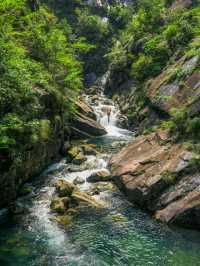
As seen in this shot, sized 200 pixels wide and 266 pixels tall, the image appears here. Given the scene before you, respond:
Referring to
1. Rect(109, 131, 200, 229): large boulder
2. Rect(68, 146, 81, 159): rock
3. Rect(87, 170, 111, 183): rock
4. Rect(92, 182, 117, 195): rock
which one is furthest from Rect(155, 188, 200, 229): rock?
Rect(68, 146, 81, 159): rock

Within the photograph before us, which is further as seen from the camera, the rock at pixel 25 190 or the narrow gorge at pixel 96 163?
the rock at pixel 25 190

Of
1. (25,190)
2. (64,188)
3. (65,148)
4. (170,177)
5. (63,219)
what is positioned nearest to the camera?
(63,219)

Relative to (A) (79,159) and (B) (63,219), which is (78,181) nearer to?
(A) (79,159)

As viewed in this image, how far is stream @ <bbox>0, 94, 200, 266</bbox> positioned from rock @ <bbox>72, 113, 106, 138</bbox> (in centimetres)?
1448

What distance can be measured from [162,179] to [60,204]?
22.8ft

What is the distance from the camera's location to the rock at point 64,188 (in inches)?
886

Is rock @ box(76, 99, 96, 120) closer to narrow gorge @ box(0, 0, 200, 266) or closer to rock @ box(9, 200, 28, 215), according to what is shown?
narrow gorge @ box(0, 0, 200, 266)

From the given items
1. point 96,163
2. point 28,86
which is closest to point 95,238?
point 28,86

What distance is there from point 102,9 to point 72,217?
70.9 m

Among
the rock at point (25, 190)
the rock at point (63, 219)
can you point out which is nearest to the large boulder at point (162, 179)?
the rock at point (63, 219)

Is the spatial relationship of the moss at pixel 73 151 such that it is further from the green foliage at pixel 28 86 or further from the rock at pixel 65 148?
the green foliage at pixel 28 86

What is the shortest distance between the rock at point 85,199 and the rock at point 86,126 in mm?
14958

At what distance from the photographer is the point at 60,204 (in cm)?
2105

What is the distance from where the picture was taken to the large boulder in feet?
63.5
